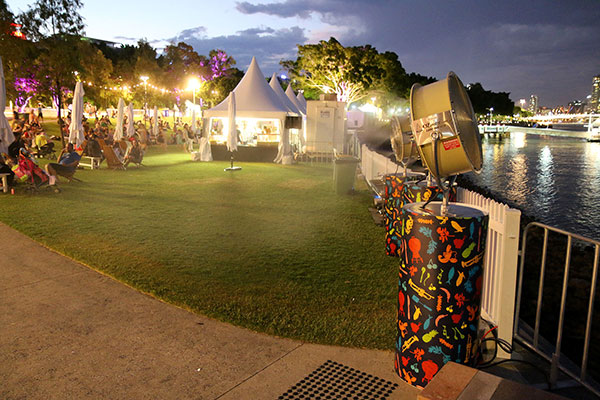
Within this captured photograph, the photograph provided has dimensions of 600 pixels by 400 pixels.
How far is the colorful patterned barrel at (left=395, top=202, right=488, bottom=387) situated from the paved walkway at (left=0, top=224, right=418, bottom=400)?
315mm

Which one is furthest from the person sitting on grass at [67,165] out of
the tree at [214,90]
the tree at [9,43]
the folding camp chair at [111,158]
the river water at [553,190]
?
the tree at [214,90]

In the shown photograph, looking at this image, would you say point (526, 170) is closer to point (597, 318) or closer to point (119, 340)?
point (597, 318)

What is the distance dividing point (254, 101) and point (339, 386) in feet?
61.0

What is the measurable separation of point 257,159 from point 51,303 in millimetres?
16892

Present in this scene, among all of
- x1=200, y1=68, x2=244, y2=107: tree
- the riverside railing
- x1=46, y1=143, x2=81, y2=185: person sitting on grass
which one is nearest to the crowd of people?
x1=46, y1=143, x2=81, y2=185: person sitting on grass

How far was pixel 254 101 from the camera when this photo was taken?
2067 centimetres

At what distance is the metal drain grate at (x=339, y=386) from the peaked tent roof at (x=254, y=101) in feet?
57.2

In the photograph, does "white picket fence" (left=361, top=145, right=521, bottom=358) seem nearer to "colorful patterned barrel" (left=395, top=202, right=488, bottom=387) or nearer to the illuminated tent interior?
"colorful patterned barrel" (left=395, top=202, right=488, bottom=387)

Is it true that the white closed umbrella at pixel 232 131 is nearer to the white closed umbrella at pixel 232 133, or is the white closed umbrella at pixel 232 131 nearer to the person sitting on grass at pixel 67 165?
the white closed umbrella at pixel 232 133

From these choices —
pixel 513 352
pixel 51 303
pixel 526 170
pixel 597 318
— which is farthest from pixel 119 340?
pixel 526 170

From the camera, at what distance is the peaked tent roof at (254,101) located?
20.2 meters

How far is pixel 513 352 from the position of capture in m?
3.70

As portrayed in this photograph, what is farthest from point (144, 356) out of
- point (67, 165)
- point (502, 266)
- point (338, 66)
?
point (338, 66)

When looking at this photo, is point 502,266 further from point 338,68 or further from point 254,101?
point 338,68
